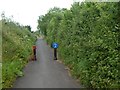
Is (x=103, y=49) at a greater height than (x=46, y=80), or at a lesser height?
greater

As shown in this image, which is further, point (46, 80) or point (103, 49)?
point (46, 80)

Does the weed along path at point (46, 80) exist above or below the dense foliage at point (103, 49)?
below

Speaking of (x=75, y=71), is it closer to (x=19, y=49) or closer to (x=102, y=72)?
(x=102, y=72)

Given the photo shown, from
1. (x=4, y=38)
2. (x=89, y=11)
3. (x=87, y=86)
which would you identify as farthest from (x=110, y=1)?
(x=4, y=38)

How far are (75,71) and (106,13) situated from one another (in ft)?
14.9

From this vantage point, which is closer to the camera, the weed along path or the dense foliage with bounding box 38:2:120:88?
the dense foliage with bounding box 38:2:120:88

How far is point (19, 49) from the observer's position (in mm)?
20562

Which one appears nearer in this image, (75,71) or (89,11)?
(89,11)

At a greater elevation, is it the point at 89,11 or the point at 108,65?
the point at 89,11

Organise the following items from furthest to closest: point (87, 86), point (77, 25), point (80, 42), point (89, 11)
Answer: point (77, 25), point (80, 42), point (89, 11), point (87, 86)

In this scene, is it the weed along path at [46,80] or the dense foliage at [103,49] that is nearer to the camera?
the dense foliage at [103,49]

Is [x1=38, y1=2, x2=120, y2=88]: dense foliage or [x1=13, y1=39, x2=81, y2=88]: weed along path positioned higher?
[x1=38, y1=2, x2=120, y2=88]: dense foliage

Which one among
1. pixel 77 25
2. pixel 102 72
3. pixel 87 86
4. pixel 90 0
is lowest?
pixel 87 86

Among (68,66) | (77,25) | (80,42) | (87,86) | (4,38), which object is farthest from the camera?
(4,38)
